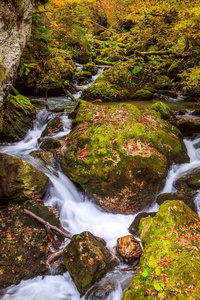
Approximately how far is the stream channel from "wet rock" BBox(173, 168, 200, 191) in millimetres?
205

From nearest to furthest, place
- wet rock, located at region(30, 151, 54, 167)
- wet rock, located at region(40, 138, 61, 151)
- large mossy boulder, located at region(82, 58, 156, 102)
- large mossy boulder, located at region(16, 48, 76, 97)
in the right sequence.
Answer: wet rock, located at region(30, 151, 54, 167) < wet rock, located at region(40, 138, 61, 151) < large mossy boulder, located at region(16, 48, 76, 97) < large mossy boulder, located at region(82, 58, 156, 102)

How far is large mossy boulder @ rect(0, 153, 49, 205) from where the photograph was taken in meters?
4.74

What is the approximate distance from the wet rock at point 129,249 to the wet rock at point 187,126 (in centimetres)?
514

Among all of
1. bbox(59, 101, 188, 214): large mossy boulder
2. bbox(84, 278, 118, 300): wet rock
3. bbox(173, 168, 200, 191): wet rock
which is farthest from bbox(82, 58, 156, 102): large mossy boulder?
bbox(84, 278, 118, 300): wet rock

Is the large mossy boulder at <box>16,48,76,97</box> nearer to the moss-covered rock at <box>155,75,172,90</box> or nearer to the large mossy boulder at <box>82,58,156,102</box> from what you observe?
the large mossy boulder at <box>82,58,156,102</box>

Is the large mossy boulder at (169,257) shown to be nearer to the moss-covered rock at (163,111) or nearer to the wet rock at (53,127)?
the moss-covered rock at (163,111)

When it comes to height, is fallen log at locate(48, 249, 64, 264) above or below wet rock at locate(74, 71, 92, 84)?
below

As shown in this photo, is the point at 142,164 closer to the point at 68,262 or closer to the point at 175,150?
the point at 175,150

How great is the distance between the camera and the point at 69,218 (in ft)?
17.2

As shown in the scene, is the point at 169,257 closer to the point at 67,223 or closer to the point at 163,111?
the point at 67,223

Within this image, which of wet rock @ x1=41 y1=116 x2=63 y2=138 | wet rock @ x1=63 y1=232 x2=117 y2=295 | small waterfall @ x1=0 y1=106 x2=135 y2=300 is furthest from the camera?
wet rock @ x1=41 y1=116 x2=63 y2=138

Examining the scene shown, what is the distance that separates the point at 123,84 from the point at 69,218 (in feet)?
30.1

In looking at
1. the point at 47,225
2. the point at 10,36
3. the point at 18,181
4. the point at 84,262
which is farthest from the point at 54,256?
the point at 10,36

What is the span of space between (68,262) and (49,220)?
115 centimetres
